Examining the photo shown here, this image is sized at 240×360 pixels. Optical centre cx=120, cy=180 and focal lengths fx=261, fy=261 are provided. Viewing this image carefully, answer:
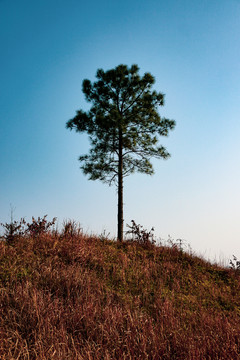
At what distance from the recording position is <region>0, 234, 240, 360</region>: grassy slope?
3496mm

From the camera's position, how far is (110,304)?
495 cm

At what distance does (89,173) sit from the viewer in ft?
44.1

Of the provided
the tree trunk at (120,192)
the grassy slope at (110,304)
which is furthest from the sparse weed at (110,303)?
the tree trunk at (120,192)

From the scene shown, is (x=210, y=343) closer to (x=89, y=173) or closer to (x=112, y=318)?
(x=112, y=318)

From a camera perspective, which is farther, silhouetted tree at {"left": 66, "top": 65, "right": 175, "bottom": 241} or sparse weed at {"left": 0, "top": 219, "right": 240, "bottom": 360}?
silhouetted tree at {"left": 66, "top": 65, "right": 175, "bottom": 241}

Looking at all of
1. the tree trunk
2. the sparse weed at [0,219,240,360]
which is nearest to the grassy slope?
the sparse weed at [0,219,240,360]

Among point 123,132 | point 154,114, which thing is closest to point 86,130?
point 123,132

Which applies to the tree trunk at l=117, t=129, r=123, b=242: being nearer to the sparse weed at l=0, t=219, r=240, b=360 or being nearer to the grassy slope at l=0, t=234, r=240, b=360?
the sparse weed at l=0, t=219, r=240, b=360

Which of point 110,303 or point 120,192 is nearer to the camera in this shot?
point 110,303

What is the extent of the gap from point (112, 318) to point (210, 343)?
1.53m

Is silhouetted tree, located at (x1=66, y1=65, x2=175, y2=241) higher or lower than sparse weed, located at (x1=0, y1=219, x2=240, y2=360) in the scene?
higher

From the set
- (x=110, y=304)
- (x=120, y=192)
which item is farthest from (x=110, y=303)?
(x=120, y=192)

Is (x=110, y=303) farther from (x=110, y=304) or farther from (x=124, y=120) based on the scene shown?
(x=124, y=120)

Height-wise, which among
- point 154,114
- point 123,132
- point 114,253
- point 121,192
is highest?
point 154,114
